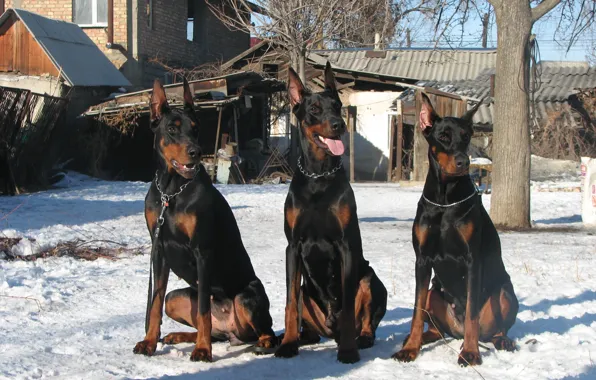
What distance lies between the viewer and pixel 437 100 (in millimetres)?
21203

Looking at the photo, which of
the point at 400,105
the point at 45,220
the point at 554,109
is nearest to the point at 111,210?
the point at 45,220

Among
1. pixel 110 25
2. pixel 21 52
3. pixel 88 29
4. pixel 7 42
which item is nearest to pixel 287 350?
pixel 21 52

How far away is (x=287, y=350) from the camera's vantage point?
4.45m

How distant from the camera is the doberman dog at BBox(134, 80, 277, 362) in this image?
4336 millimetres

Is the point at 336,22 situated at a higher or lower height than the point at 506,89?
higher

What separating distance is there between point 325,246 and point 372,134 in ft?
77.4

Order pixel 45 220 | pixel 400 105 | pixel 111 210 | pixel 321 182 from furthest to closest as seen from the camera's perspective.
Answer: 1. pixel 400 105
2. pixel 111 210
3. pixel 45 220
4. pixel 321 182

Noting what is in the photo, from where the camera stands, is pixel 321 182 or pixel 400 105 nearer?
pixel 321 182

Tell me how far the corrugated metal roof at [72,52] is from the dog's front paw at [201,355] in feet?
54.7

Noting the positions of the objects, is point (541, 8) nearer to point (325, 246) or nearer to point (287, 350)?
point (325, 246)

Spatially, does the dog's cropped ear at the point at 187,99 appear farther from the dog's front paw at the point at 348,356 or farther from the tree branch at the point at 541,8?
the tree branch at the point at 541,8

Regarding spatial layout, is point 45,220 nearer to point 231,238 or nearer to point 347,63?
point 231,238

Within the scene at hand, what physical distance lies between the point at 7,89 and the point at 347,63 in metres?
17.1

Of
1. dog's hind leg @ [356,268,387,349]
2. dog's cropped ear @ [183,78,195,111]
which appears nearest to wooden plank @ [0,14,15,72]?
dog's cropped ear @ [183,78,195,111]
